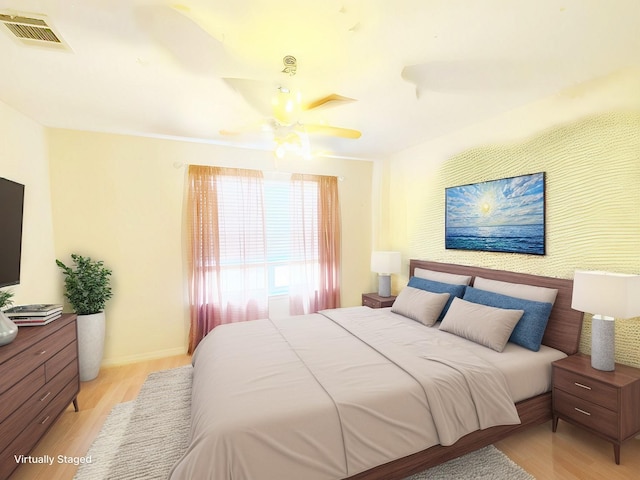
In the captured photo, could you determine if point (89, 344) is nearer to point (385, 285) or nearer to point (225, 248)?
point (225, 248)

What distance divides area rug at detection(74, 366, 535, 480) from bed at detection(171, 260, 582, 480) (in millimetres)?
140

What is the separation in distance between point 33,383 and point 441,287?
3.40 meters

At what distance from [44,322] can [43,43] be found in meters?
1.84

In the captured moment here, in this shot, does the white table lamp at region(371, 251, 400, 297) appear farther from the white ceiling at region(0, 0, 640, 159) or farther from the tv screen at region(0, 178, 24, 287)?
the tv screen at region(0, 178, 24, 287)

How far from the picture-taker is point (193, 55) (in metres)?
1.51

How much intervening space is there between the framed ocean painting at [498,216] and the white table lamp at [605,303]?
63cm

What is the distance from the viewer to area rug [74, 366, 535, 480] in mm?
1811

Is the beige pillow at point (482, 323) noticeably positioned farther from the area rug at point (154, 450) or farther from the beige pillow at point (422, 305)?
the area rug at point (154, 450)

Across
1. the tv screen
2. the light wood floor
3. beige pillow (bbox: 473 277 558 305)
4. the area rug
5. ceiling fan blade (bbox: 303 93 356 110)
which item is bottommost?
the light wood floor

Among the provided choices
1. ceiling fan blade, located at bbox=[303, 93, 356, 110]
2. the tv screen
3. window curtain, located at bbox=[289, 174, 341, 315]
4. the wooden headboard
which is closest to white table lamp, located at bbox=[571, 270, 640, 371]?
the wooden headboard

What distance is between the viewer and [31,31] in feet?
5.22

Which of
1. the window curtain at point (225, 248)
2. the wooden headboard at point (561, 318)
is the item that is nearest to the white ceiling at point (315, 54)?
the window curtain at point (225, 248)

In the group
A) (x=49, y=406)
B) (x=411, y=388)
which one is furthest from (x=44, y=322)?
(x=411, y=388)

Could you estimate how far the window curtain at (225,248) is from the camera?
142 inches
